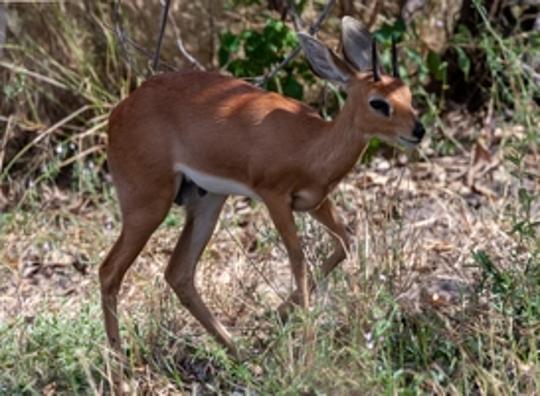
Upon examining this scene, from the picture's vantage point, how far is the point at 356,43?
6395 millimetres

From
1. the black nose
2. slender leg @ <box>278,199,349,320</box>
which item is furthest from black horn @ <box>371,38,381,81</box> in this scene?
slender leg @ <box>278,199,349,320</box>

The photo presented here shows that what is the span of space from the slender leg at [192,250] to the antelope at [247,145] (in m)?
0.02

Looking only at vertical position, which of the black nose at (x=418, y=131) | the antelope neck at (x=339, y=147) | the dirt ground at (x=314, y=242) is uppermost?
the black nose at (x=418, y=131)

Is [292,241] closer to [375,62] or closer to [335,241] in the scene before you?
[335,241]

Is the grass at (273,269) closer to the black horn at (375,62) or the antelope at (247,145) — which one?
the antelope at (247,145)

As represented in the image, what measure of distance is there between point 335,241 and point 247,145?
22.9 inches

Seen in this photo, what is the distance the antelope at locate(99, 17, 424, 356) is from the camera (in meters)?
6.20

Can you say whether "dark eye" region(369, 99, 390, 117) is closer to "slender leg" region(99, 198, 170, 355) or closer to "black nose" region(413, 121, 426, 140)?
"black nose" region(413, 121, 426, 140)

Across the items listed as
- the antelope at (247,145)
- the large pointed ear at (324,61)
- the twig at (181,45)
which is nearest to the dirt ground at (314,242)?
the antelope at (247,145)

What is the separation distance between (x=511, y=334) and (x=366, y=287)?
63 centimetres

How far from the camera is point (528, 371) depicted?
17.8 ft

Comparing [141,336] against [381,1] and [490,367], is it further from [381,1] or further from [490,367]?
[381,1]

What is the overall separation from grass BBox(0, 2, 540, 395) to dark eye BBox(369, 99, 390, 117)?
0.59 metres

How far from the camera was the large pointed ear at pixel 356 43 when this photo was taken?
6.37 meters
